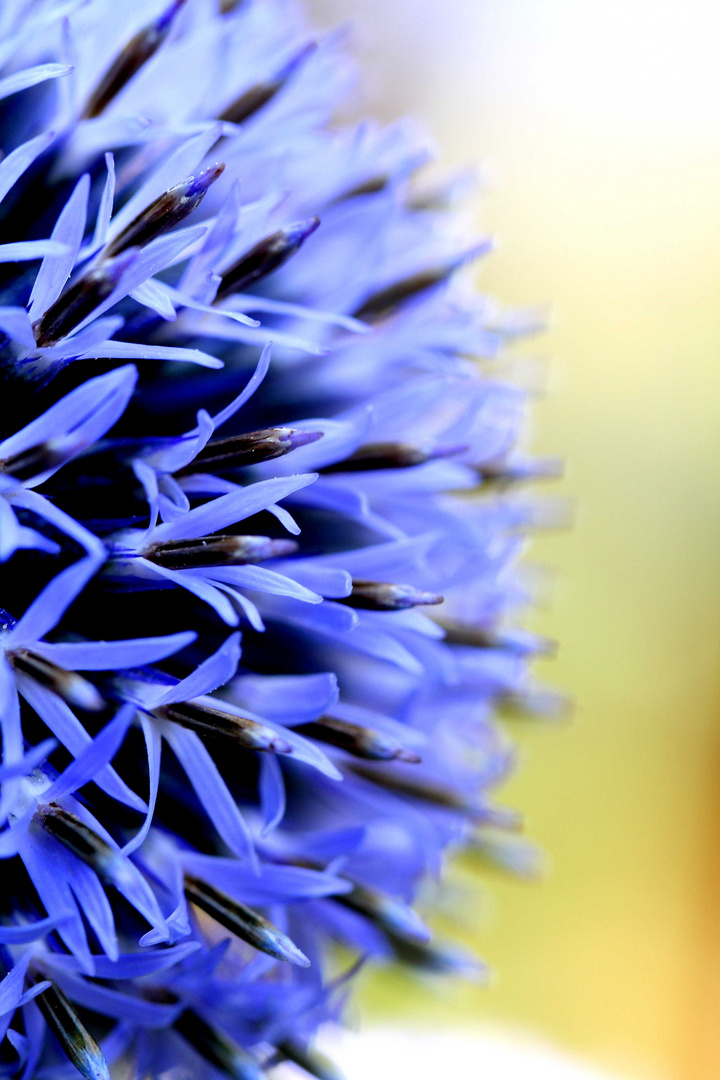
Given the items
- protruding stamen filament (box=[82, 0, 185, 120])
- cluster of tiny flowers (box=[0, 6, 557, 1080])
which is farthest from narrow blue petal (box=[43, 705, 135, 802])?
protruding stamen filament (box=[82, 0, 185, 120])

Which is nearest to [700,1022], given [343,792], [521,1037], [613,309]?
[521,1037]

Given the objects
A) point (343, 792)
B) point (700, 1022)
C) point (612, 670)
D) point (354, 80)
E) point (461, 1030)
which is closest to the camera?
point (343, 792)

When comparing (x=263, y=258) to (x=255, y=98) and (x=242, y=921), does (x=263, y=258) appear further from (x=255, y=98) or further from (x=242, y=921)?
(x=242, y=921)

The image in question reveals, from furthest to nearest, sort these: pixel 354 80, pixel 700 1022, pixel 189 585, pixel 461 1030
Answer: pixel 700 1022, pixel 461 1030, pixel 354 80, pixel 189 585

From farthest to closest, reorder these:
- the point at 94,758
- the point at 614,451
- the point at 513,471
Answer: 1. the point at 614,451
2. the point at 513,471
3. the point at 94,758

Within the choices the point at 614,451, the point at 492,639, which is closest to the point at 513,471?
the point at 492,639

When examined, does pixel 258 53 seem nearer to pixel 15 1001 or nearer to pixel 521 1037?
pixel 15 1001

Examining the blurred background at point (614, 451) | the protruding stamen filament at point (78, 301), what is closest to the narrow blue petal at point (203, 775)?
the protruding stamen filament at point (78, 301)
